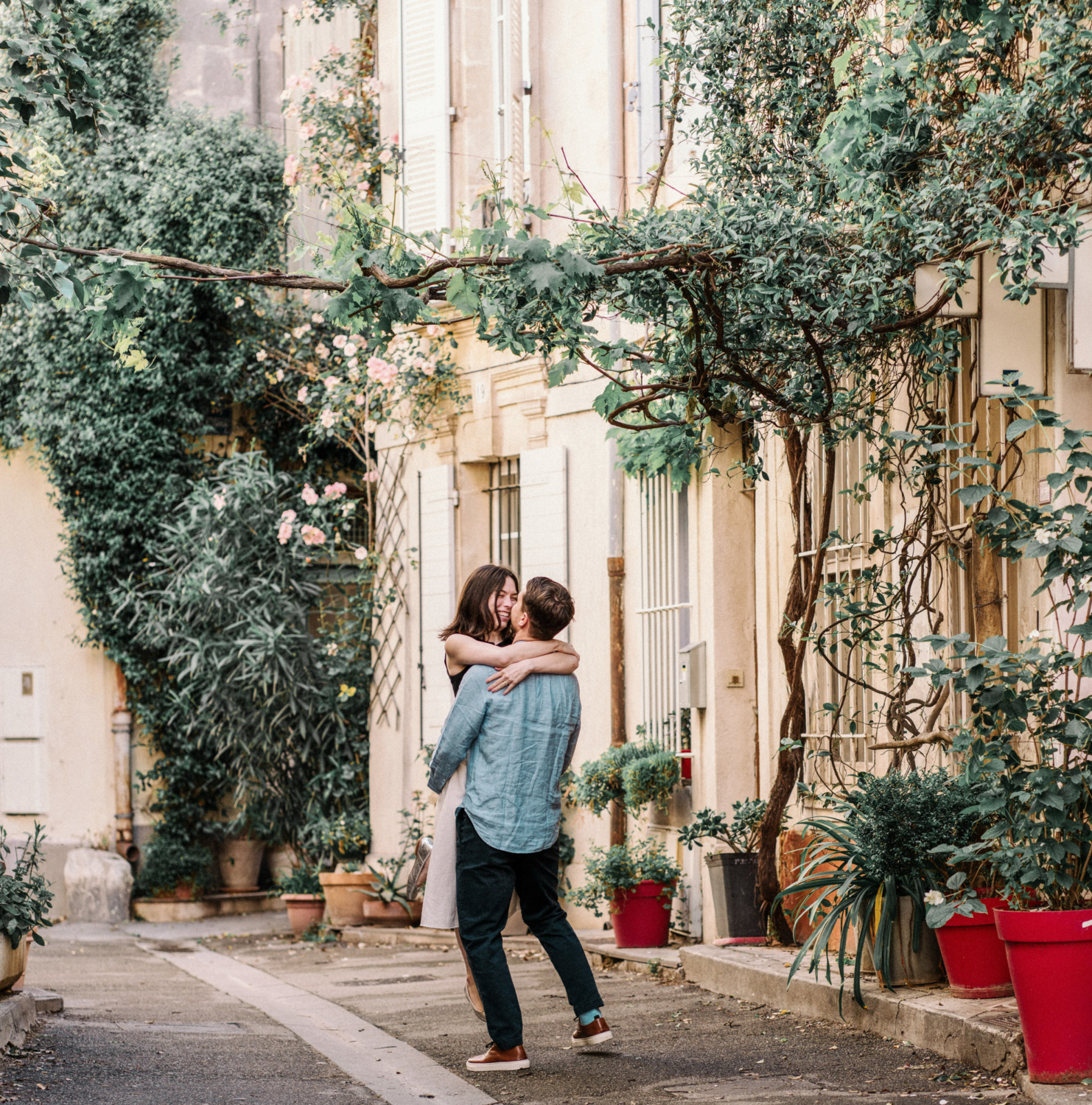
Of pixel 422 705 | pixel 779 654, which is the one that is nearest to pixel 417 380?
pixel 422 705

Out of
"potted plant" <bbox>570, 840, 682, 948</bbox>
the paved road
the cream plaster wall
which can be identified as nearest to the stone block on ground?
the cream plaster wall

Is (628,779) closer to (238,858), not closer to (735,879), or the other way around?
(735,879)

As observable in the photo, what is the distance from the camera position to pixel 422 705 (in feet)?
38.3

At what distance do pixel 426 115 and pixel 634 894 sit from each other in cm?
616

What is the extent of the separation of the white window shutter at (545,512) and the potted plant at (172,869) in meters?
4.47

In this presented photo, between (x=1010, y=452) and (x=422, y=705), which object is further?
(x=422, y=705)

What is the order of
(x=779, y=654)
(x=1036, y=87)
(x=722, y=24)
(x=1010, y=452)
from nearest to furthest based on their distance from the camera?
(x=1036, y=87) < (x=1010, y=452) < (x=722, y=24) < (x=779, y=654)

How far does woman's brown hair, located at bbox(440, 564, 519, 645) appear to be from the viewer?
18.9ft

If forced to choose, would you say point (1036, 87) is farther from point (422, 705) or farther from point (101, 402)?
point (101, 402)

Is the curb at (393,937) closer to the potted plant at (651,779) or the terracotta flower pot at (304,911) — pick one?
the terracotta flower pot at (304,911)

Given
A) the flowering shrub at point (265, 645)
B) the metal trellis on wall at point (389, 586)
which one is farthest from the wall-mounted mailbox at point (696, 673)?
the flowering shrub at point (265, 645)

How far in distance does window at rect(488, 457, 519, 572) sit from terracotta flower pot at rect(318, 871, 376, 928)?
2513 millimetres

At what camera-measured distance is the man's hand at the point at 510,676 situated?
5.53 meters

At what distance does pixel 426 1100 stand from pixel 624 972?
3.30 meters
